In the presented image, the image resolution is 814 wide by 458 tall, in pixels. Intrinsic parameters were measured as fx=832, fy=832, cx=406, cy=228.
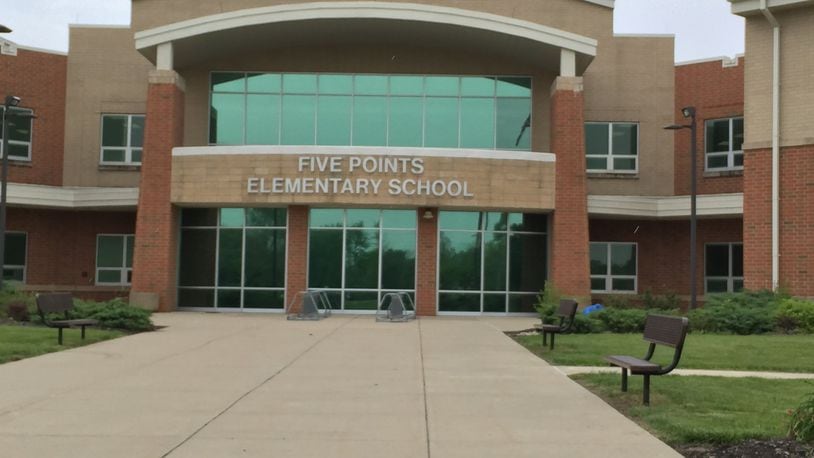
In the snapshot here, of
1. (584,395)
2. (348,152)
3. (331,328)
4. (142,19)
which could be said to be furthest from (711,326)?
(142,19)

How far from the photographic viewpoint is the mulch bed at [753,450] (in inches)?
261

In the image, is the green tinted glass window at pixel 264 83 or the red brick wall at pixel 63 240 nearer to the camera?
the green tinted glass window at pixel 264 83

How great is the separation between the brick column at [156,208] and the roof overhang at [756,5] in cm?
1699

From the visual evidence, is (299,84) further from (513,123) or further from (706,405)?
(706,405)

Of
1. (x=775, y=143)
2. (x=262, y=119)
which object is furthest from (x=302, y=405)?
(x=262, y=119)

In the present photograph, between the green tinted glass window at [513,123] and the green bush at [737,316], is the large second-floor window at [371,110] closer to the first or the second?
the green tinted glass window at [513,123]

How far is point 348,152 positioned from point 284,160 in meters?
2.01

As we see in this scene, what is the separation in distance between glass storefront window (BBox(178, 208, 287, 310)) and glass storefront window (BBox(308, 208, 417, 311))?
1.16 meters

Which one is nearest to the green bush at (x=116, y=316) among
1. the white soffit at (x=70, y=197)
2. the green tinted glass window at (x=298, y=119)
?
the white soffit at (x=70, y=197)

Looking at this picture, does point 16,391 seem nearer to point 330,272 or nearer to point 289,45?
point 330,272

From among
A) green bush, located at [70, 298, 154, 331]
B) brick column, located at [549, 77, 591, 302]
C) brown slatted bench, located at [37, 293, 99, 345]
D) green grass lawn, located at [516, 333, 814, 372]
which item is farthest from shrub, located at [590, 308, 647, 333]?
brown slatted bench, located at [37, 293, 99, 345]

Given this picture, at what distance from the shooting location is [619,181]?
99.2ft

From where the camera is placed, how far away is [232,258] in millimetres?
27266

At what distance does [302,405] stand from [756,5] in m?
18.3
